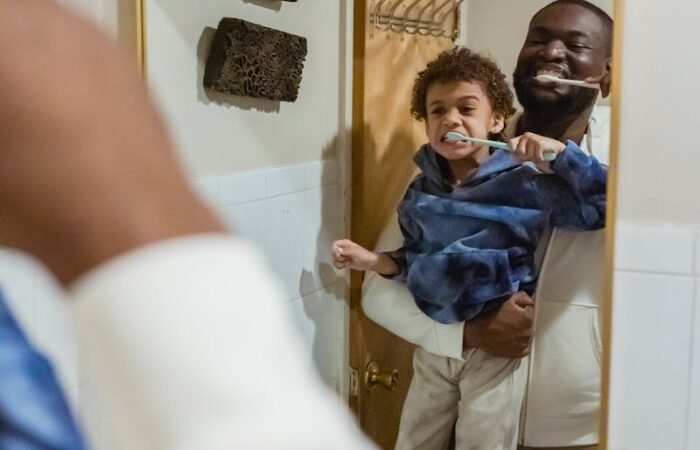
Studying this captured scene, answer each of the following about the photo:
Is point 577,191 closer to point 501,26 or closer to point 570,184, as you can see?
point 570,184

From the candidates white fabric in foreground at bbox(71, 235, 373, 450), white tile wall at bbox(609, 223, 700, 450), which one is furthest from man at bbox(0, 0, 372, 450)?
white tile wall at bbox(609, 223, 700, 450)

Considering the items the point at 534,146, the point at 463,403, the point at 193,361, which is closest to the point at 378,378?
the point at 463,403

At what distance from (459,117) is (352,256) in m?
0.23

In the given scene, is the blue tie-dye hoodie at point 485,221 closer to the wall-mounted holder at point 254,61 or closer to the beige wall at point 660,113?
the beige wall at point 660,113

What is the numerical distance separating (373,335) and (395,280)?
0.34 ft

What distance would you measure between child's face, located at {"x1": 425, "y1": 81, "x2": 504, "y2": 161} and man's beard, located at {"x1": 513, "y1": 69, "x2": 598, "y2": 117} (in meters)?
0.04

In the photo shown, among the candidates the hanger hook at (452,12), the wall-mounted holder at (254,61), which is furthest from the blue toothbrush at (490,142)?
the wall-mounted holder at (254,61)

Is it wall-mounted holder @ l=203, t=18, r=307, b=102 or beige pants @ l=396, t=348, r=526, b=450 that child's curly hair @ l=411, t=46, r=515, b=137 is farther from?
beige pants @ l=396, t=348, r=526, b=450

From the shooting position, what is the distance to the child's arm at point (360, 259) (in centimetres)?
111

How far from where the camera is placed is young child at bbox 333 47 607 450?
0.96m

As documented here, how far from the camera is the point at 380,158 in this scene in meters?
1.16

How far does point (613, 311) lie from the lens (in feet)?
2.77

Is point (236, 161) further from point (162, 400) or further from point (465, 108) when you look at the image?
point (162, 400)

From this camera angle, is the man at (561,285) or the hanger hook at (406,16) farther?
the hanger hook at (406,16)
